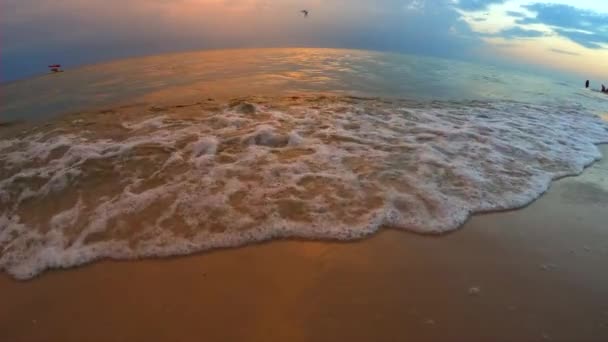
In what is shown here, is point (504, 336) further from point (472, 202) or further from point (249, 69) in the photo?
point (249, 69)

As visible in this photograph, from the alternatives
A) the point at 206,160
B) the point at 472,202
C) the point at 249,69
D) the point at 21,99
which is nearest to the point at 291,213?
the point at 206,160

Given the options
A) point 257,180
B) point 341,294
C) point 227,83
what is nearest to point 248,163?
point 257,180

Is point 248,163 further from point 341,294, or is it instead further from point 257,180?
point 341,294

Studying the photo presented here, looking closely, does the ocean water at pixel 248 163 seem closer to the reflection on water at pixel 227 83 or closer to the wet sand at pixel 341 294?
the reflection on water at pixel 227 83

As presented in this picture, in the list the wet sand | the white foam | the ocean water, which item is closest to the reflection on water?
the ocean water

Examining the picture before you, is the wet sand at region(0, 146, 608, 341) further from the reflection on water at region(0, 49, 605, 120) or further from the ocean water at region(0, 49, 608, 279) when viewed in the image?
the reflection on water at region(0, 49, 605, 120)

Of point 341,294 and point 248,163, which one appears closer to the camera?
point 341,294
